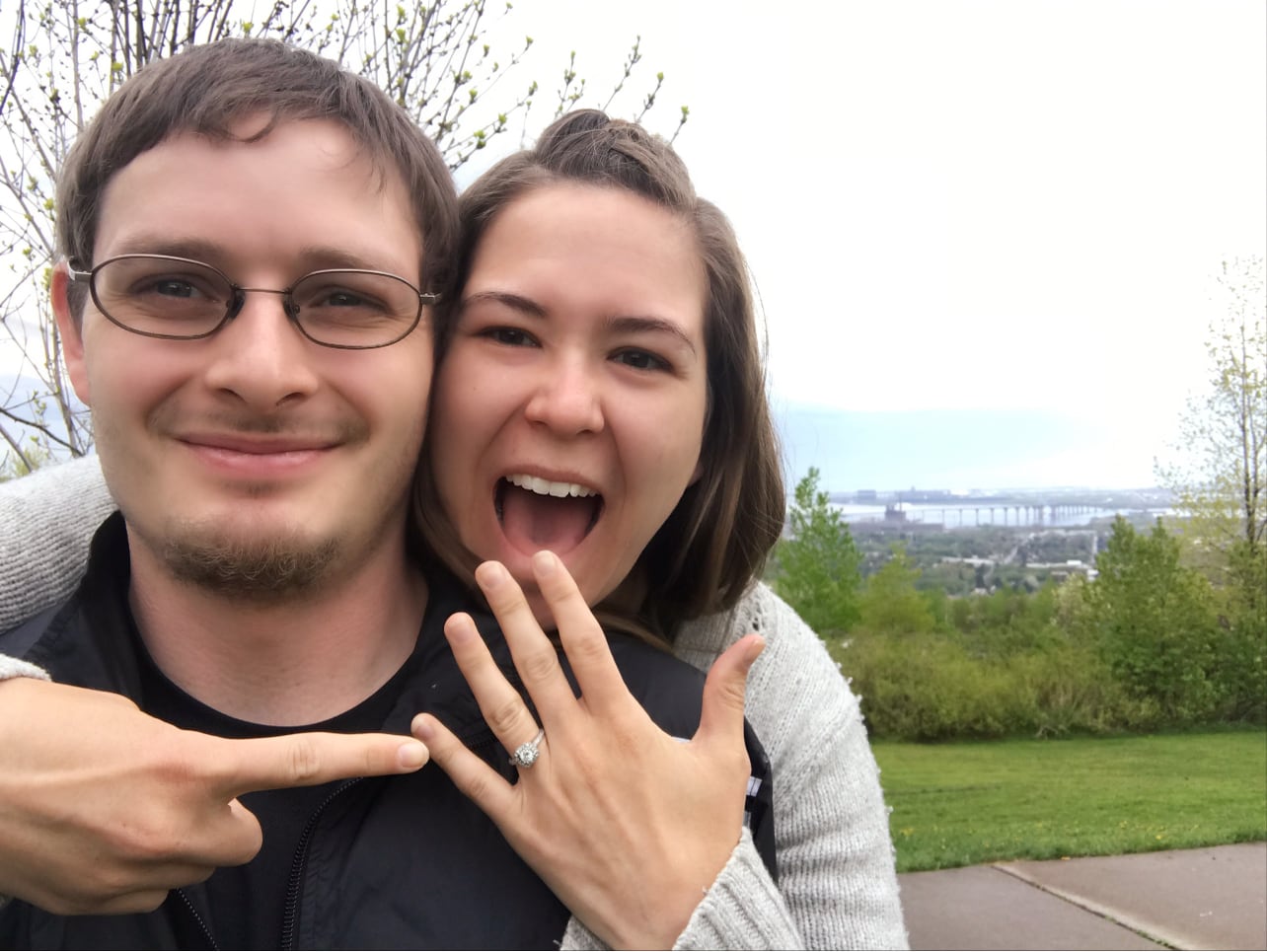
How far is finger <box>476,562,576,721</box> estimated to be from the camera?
1.37 m

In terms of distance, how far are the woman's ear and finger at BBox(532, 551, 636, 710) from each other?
891 mm

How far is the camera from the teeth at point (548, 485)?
1838mm

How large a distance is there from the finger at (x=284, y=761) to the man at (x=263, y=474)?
0.11ft

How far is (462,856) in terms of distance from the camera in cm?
139

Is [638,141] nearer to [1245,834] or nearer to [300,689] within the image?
[300,689]

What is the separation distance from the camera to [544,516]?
207 centimetres

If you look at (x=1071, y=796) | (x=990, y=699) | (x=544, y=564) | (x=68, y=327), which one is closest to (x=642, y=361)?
(x=544, y=564)

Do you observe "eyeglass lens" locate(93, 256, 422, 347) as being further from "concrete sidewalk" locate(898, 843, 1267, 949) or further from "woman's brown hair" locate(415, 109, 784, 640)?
"concrete sidewalk" locate(898, 843, 1267, 949)

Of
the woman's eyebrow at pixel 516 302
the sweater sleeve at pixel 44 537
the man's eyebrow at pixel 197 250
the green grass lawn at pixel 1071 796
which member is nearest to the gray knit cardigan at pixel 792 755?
the sweater sleeve at pixel 44 537

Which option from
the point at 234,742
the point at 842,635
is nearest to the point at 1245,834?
the point at 234,742

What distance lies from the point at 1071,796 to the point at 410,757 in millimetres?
10463

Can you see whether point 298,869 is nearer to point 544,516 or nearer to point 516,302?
point 544,516

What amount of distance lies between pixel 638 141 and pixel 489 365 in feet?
2.28

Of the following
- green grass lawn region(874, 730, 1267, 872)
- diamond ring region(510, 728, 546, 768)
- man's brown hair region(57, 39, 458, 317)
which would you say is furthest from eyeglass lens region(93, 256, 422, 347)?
green grass lawn region(874, 730, 1267, 872)
